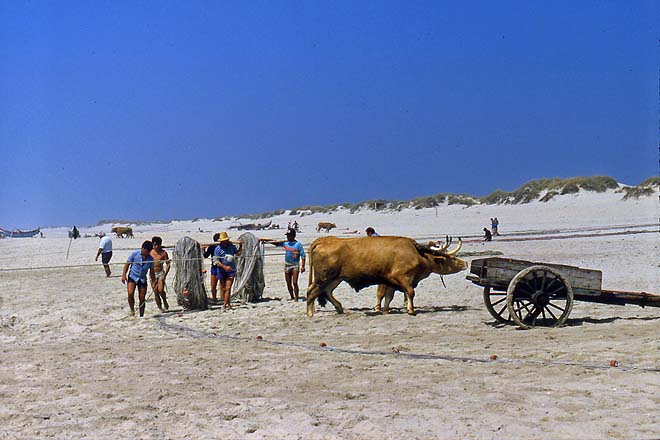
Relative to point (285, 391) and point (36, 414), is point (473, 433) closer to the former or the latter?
point (285, 391)

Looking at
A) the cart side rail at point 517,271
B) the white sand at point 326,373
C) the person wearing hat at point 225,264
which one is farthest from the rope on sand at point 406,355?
the person wearing hat at point 225,264

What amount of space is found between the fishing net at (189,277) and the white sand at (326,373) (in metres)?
0.65

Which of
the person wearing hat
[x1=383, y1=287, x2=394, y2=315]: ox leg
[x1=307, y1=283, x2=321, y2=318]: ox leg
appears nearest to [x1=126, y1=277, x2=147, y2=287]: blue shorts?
the person wearing hat

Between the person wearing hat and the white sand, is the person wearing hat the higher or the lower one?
the higher one

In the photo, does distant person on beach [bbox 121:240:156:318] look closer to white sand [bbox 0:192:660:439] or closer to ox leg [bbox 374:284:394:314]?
white sand [bbox 0:192:660:439]

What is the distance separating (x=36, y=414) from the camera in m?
7.02

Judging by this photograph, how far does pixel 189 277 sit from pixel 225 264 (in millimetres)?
752

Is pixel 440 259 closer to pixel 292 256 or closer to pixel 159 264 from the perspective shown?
pixel 292 256

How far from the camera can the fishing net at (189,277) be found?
14930 mm

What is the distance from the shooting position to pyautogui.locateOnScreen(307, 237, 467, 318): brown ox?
44.0ft

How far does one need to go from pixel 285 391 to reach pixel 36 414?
2.37 meters

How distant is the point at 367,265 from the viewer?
13.4 metres

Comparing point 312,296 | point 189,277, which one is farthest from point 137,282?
point 312,296

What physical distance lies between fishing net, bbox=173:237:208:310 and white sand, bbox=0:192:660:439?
65 cm
